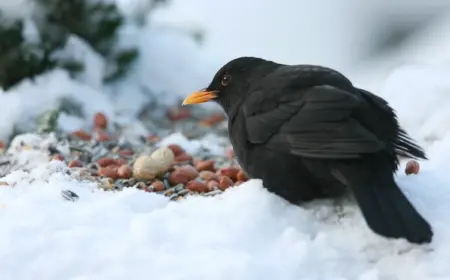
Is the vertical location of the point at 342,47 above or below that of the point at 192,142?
above

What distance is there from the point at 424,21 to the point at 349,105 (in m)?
4.26

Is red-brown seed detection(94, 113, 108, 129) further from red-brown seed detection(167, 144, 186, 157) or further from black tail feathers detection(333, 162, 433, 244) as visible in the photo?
black tail feathers detection(333, 162, 433, 244)

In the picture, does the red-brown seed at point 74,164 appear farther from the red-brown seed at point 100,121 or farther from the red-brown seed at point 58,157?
the red-brown seed at point 100,121

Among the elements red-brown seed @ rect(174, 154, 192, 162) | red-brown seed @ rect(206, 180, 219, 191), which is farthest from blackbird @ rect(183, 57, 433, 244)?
red-brown seed @ rect(174, 154, 192, 162)

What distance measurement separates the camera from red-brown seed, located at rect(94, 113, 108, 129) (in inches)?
204

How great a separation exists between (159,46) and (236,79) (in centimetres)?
248

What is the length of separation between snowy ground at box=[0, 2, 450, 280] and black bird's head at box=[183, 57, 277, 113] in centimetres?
57

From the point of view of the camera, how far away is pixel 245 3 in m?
8.23

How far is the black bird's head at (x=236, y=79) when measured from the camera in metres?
3.78

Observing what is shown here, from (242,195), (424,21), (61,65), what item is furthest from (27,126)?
(424,21)

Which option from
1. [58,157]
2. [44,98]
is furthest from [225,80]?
[44,98]

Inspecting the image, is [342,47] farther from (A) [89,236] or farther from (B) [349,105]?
(A) [89,236]

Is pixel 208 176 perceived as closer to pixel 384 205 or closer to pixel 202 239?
pixel 202 239

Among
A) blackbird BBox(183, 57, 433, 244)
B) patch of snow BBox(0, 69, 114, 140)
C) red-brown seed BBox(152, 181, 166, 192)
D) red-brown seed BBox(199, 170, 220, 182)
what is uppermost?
Answer: patch of snow BBox(0, 69, 114, 140)
